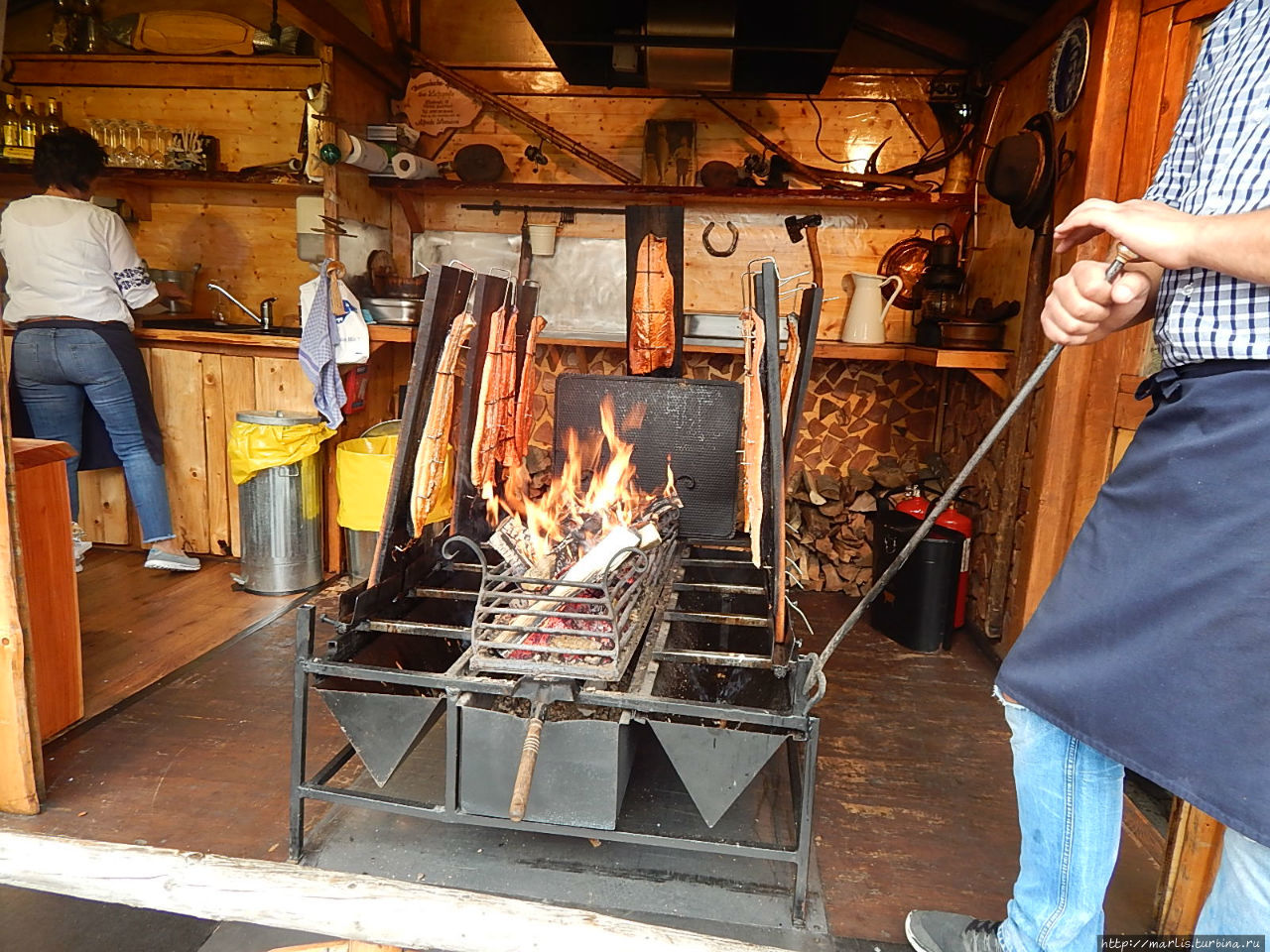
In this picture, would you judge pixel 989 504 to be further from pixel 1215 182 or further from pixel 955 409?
pixel 1215 182

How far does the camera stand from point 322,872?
1.42m

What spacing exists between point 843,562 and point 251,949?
144 inches

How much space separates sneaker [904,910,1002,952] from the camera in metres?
1.78

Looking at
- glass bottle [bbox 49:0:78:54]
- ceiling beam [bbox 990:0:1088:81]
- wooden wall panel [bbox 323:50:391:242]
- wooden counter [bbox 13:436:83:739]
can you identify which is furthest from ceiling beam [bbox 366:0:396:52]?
ceiling beam [bbox 990:0:1088:81]

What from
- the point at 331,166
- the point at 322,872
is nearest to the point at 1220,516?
the point at 322,872

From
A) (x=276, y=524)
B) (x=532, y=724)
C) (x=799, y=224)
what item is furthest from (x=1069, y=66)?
(x=276, y=524)

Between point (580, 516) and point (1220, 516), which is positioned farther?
point (580, 516)

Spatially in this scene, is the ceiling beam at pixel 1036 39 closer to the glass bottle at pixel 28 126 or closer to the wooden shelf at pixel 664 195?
the wooden shelf at pixel 664 195

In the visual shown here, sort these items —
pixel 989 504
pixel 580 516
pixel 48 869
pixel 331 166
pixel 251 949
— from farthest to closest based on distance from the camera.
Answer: pixel 331 166
pixel 989 504
pixel 580 516
pixel 251 949
pixel 48 869

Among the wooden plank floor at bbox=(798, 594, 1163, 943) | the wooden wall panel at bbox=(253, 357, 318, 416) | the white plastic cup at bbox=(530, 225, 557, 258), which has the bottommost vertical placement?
the wooden plank floor at bbox=(798, 594, 1163, 943)

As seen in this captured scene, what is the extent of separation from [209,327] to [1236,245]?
16.7ft

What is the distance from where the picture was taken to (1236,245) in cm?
112

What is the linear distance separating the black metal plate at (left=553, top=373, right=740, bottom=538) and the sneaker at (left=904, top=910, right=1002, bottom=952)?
1845 millimetres

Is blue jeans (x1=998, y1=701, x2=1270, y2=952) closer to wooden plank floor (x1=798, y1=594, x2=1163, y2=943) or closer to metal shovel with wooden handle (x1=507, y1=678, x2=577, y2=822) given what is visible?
wooden plank floor (x1=798, y1=594, x2=1163, y2=943)
